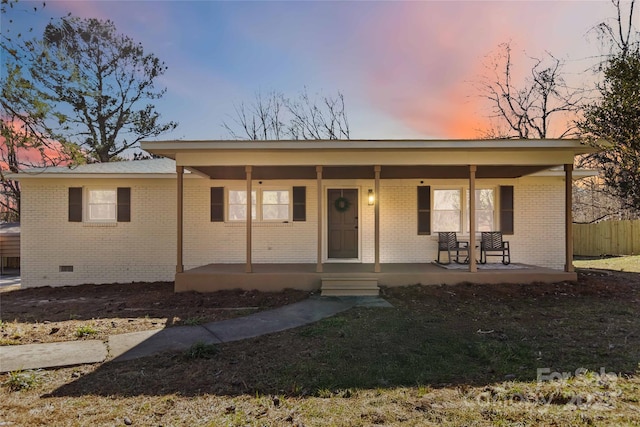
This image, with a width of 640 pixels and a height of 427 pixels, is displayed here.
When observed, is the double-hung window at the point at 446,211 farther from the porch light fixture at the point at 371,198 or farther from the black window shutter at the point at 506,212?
the porch light fixture at the point at 371,198

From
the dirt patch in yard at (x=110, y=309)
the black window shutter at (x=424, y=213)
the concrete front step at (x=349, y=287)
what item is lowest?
the dirt patch in yard at (x=110, y=309)

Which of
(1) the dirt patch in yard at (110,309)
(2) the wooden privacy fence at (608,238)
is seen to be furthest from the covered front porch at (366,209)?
(2) the wooden privacy fence at (608,238)

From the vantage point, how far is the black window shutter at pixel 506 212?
31.7 feet

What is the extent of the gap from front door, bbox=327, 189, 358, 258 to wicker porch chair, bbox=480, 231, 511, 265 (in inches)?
127

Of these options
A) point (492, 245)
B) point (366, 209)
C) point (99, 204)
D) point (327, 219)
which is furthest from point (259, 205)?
point (492, 245)

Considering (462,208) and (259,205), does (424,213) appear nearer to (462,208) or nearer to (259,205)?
(462,208)

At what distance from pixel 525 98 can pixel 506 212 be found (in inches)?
594

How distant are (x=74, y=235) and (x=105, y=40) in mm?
14234

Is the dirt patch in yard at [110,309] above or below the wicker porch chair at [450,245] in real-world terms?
below

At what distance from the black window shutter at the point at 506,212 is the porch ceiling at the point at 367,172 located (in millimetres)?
522

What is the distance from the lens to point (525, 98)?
21172 mm

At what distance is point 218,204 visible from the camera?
964 centimetres

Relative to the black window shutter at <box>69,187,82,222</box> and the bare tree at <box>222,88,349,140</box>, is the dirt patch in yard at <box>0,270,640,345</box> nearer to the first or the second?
the black window shutter at <box>69,187,82,222</box>

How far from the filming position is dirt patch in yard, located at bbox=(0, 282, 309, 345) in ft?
16.7
